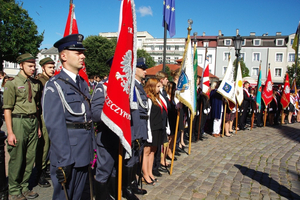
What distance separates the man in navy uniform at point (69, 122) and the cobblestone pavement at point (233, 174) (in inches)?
67.5

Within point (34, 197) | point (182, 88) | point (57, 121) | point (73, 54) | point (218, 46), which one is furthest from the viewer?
point (218, 46)

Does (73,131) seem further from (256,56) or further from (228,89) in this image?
(256,56)

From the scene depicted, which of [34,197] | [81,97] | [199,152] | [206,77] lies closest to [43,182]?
[34,197]

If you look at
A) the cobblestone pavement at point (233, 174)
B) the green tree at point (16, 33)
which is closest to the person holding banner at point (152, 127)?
the cobblestone pavement at point (233, 174)

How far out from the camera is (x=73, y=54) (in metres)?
2.63

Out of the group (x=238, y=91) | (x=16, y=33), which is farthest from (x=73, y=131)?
(x=16, y=33)

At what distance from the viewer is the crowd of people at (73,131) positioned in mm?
2406

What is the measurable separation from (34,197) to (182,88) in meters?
3.82

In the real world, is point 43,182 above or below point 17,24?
below

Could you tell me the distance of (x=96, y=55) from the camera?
4231cm

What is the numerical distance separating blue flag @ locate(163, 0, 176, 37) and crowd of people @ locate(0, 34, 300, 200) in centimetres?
242

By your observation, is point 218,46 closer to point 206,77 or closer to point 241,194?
point 206,77

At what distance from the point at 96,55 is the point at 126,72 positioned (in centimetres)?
4130

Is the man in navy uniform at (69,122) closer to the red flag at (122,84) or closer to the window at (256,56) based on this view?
the red flag at (122,84)
